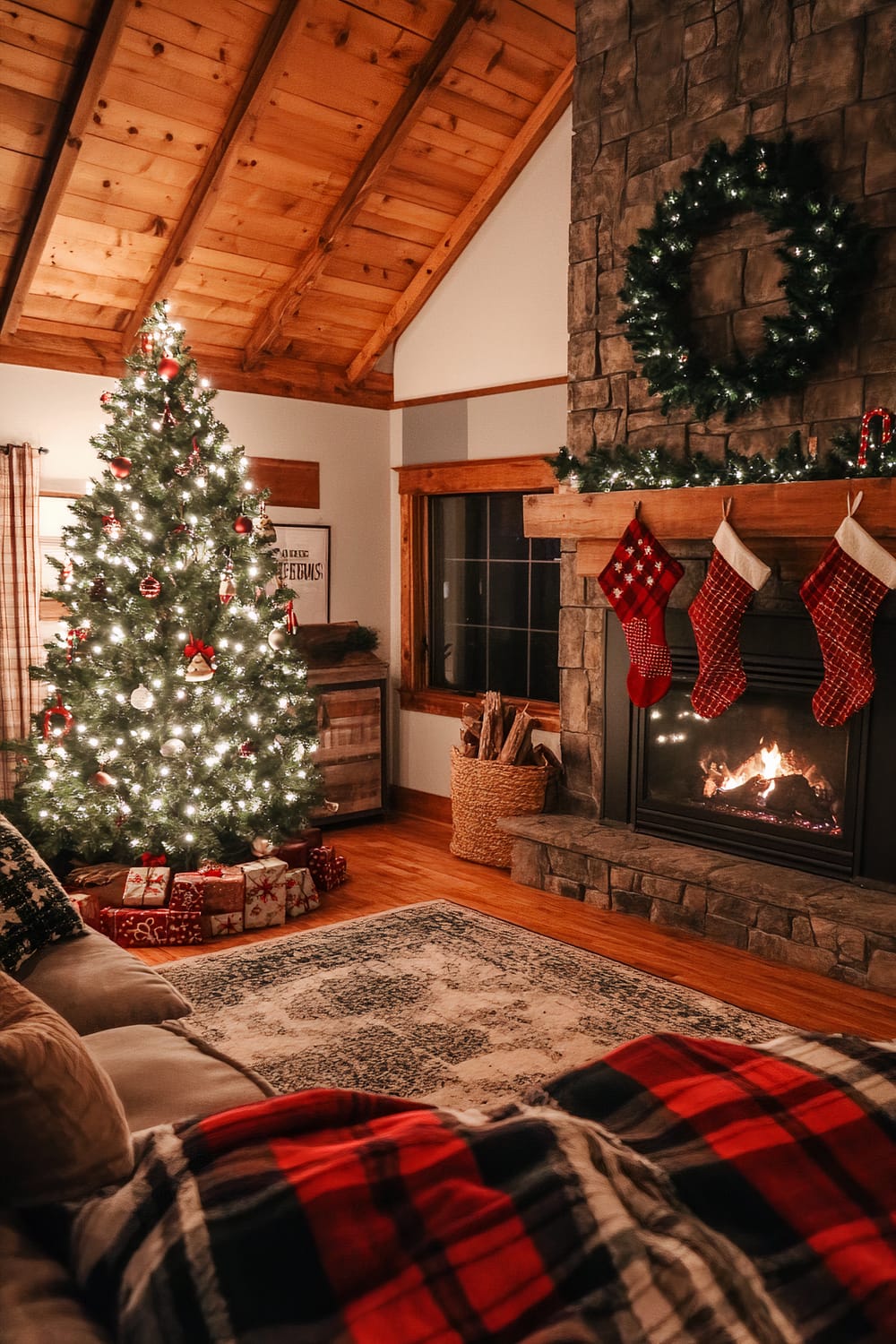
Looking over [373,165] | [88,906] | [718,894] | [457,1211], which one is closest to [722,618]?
[718,894]

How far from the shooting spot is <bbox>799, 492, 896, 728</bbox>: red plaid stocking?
338 centimetres

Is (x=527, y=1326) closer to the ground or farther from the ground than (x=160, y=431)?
closer to the ground

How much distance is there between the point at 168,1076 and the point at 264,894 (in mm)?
2274

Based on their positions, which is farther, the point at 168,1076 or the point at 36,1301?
the point at 168,1076

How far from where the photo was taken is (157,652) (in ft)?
13.8

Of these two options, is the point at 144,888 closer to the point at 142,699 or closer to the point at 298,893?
the point at 298,893

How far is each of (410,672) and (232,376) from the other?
193 cm

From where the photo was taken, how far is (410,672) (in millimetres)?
6121

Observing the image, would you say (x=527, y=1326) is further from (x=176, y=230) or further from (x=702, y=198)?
(x=176, y=230)

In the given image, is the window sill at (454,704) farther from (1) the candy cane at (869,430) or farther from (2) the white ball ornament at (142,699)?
(1) the candy cane at (869,430)

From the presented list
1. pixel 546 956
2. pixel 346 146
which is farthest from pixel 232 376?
pixel 546 956

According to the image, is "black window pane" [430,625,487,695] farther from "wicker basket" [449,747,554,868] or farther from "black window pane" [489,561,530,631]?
"wicker basket" [449,747,554,868]

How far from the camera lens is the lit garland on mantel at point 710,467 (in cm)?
358

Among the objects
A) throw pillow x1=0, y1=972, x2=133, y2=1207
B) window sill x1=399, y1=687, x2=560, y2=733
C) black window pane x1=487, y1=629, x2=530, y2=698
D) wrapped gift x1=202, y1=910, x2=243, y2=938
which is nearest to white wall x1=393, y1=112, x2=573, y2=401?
black window pane x1=487, y1=629, x2=530, y2=698
